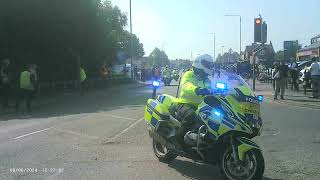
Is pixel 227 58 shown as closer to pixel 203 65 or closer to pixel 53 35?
pixel 53 35

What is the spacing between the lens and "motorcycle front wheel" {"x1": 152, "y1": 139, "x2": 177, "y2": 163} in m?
9.52

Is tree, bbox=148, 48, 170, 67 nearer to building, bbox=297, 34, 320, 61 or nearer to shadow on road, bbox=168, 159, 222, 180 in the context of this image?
building, bbox=297, 34, 320, 61

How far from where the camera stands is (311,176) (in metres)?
8.29

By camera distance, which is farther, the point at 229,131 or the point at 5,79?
the point at 5,79

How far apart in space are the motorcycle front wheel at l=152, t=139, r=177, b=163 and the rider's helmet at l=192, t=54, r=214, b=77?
1.41 meters

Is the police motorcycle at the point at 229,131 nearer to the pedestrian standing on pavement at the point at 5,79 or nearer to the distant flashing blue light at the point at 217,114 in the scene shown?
the distant flashing blue light at the point at 217,114

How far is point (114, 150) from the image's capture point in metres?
11.1

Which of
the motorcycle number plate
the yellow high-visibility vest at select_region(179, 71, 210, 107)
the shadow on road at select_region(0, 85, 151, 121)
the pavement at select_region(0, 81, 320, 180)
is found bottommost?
the shadow on road at select_region(0, 85, 151, 121)

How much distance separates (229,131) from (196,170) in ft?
4.71

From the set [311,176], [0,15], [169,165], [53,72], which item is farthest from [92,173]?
[53,72]

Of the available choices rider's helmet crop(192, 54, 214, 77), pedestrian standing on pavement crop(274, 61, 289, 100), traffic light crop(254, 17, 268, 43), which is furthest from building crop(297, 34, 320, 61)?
rider's helmet crop(192, 54, 214, 77)

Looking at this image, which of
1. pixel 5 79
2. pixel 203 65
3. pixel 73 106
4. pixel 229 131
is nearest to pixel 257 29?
pixel 73 106

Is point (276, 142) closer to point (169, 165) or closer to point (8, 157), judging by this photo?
point (169, 165)

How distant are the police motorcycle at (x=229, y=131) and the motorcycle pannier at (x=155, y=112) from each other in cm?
91
